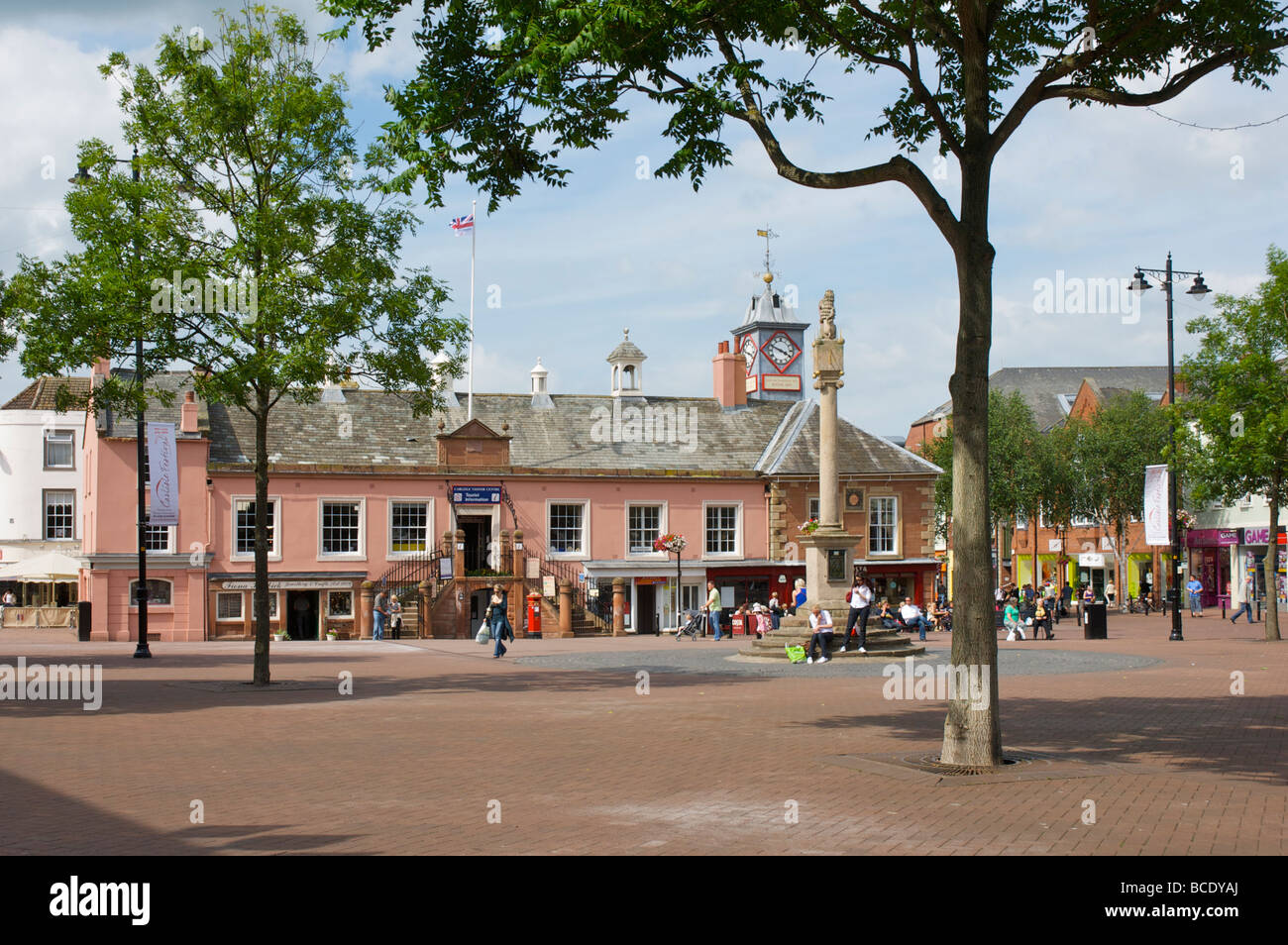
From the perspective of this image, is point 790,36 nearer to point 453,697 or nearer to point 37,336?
point 453,697

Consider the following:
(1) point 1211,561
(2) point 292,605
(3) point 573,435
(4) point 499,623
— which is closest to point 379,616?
(2) point 292,605

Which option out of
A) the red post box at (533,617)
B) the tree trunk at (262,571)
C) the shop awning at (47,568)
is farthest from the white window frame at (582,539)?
the tree trunk at (262,571)

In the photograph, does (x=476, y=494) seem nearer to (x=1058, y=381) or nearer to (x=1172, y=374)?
(x=1172, y=374)

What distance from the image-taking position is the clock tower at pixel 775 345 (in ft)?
285

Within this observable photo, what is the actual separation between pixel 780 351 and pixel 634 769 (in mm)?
78060

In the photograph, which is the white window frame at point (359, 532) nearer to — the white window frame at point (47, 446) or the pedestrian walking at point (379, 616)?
the pedestrian walking at point (379, 616)

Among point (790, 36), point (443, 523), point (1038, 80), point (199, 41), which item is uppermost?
point (199, 41)

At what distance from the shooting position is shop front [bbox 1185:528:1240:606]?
55938 mm

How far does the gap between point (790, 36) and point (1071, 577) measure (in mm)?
63892

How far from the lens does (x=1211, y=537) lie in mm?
56281

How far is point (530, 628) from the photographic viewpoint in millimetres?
42312

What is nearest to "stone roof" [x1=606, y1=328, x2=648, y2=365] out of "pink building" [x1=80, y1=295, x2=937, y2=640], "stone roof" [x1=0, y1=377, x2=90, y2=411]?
"pink building" [x1=80, y1=295, x2=937, y2=640]

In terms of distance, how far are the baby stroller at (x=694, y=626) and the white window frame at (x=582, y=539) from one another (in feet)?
19.8

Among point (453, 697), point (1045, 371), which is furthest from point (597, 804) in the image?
point (1045, 371)
